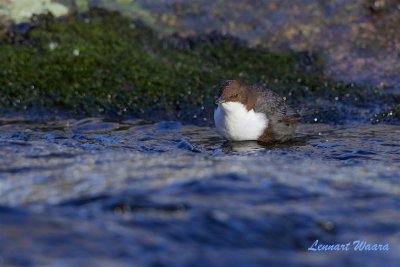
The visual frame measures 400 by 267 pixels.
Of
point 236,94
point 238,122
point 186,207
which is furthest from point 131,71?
point 186,207

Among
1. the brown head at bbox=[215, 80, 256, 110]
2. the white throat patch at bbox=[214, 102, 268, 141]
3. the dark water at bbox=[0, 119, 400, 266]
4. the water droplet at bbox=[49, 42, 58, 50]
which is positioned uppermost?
the water droplet at bbox=[49, 42, 58, 50]

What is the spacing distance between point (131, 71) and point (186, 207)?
4.90 meters

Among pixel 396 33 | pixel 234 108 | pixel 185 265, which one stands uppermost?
pixel 396 33

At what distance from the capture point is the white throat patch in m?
7.98

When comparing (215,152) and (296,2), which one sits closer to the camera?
(215,152)

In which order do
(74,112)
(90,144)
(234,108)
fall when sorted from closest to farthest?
(90,144) → (234,108) → (74,112)

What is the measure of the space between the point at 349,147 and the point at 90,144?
238 cm

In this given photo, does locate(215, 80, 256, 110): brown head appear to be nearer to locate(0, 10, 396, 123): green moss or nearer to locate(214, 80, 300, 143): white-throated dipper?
locate(214, 80, 300, 143): white-throated dipper

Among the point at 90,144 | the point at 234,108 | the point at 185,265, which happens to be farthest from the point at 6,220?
the point at 234,108

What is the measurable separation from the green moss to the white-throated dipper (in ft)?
3.19

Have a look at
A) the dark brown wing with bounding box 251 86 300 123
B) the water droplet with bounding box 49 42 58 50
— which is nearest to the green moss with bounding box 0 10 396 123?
the water droplet with bounding box 49 42 58 50

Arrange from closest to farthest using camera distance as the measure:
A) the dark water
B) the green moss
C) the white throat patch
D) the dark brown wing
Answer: the dark water < the white throat patch < the dark brown wing < the green moss

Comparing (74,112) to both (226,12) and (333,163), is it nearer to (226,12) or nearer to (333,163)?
(226,12)

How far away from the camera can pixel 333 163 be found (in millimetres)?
6562
